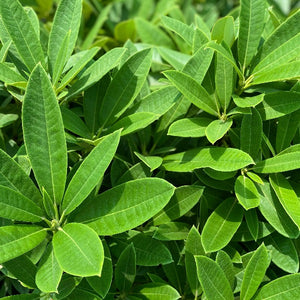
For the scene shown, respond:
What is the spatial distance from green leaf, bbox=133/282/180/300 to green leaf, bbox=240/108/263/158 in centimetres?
39

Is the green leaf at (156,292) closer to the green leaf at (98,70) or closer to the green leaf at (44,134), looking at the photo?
the green leaf at (44,134)

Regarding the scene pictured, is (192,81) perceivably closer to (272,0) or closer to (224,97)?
(224,97)

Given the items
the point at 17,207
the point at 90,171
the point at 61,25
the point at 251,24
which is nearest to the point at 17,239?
the point at 17,207

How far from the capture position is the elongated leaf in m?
0.90

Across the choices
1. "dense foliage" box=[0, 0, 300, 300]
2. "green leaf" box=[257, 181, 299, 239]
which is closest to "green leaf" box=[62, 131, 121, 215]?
"dense foliage" box=[0, 0, 300, 300]

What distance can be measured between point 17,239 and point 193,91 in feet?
1.76

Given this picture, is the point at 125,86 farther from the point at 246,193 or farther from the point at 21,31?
the point at 246,193

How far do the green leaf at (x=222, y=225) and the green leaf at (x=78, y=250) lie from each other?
305 mm

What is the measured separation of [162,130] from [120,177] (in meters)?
0.20

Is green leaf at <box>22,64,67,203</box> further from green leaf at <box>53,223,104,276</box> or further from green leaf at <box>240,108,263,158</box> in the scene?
green leaf at <box>240,108,263,158</box>

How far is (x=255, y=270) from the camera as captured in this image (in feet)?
3.32

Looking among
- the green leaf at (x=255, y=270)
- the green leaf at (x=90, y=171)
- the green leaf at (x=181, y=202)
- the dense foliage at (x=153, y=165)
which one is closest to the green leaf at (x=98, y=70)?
the dense foliage at (x=153, y=165)

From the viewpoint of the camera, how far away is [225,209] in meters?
1.13

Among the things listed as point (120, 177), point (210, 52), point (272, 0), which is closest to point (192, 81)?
point (210, 52)
